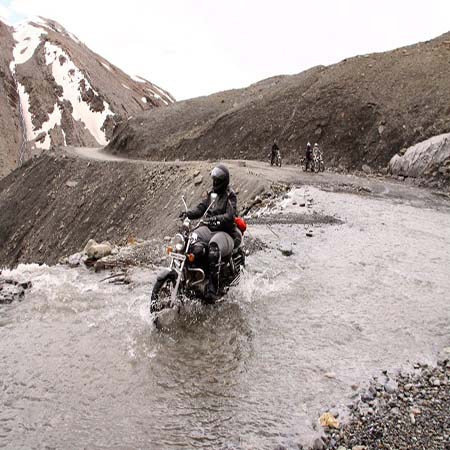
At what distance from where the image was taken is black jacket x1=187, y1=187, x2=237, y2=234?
29.6 feet

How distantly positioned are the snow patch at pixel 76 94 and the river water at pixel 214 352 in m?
128

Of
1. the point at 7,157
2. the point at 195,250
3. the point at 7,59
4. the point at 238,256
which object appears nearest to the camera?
the point at 195,250

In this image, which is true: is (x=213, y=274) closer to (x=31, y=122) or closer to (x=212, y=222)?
(x=212, y=222)

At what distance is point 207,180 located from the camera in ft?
90.0

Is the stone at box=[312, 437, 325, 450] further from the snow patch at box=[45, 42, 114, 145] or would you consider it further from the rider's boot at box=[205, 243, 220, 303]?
the snow patch at box=[45, 42, 114, 145]

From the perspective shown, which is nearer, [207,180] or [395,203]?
[395,203]

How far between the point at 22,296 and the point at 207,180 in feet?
60.2

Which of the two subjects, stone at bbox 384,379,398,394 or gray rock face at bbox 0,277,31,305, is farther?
gray rock face at bbox 0,277,31,305

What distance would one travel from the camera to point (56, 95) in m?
136

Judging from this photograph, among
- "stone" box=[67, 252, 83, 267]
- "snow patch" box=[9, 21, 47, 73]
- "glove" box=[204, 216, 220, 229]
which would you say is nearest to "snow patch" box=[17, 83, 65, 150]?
"snow patch" box=[9, 21, 47, 73]

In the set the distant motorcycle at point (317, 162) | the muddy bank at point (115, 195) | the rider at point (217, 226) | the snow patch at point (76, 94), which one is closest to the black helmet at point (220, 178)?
the rider at point (217, 226)

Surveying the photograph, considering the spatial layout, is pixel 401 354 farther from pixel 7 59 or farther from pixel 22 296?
pixel 7 59

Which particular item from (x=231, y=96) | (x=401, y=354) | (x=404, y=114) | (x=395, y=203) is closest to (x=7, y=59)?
(x=231, y=96)

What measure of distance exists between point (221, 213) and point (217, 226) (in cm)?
29
